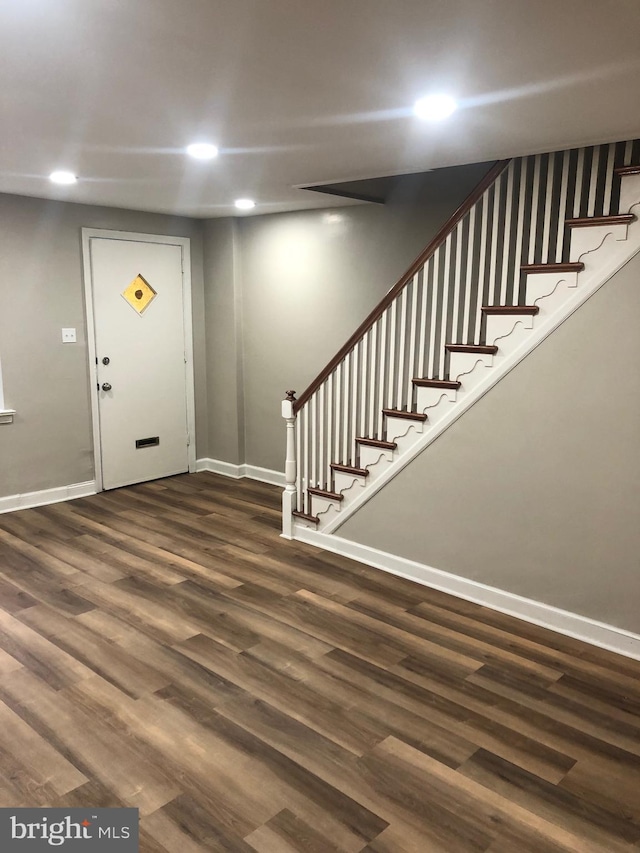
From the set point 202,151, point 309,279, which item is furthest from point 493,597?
point 309,279

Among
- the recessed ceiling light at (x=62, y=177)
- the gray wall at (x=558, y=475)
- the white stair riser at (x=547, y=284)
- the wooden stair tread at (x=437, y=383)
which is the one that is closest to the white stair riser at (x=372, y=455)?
the gray wall at (x=558, y=475)

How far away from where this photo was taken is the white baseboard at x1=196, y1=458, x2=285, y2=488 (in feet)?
19.5

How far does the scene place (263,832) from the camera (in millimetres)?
2035

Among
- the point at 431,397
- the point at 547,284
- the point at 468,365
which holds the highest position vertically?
the point at 547,284

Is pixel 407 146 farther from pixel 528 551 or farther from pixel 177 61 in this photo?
pixel 528 551

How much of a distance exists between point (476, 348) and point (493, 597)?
136 centimetres

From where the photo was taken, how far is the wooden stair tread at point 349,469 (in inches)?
159

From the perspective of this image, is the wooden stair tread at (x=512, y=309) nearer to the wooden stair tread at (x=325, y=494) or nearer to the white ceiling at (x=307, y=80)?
the white ceiling at (x=307, y=80)

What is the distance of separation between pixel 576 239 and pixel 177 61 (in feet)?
6.40

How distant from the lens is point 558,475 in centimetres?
325

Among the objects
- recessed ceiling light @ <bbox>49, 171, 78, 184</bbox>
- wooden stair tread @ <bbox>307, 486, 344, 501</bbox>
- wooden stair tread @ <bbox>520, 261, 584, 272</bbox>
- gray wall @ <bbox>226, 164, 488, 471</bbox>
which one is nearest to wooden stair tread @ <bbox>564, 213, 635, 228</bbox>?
wooden stair tread @ <bbox>520, 261, 584, 272</bbox>

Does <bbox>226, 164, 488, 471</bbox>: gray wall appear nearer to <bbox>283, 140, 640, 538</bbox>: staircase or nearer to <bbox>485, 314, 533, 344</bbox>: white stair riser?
<bbox>283, 140, 640, 538</bbox>: staircase

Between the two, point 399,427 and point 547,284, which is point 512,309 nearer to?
point 547,284

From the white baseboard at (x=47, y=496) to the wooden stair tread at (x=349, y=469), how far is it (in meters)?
2.46
